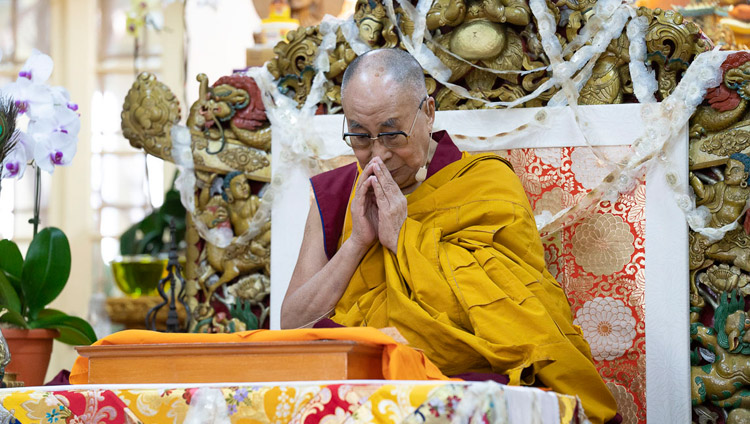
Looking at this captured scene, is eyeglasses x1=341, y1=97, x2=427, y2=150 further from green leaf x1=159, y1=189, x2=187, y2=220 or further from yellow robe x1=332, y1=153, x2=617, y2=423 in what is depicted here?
green leaf x1=159, y1=189, x2=187, y2=220

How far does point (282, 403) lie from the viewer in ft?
4.39

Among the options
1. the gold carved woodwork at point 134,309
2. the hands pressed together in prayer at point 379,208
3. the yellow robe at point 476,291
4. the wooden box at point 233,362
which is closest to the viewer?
the wooden box at point 233,362

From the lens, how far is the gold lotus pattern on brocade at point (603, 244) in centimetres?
250

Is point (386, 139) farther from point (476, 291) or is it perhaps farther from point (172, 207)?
point (172, 207)

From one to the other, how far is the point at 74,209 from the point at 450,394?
463 centimetres

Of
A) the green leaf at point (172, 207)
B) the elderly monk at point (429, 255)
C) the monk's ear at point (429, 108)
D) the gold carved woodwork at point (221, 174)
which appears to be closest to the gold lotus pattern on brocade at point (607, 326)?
the elderly monk at point (429, 255)

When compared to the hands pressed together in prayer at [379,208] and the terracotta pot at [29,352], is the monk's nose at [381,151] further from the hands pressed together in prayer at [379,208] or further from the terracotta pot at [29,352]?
the terracotta pot at [29,352]

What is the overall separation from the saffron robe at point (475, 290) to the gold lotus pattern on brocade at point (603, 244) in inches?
14.5

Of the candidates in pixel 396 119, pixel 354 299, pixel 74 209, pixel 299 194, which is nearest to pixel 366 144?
pixel 396 119

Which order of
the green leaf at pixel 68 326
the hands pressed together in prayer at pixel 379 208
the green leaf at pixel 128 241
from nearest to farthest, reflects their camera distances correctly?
the hands pressed together in prayer at pixel 379 208, the green leaf at pixel 68 326, the green leaf at pixel 128 241

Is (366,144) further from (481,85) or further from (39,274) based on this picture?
(39,274)

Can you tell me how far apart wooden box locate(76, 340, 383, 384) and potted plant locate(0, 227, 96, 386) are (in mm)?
1132

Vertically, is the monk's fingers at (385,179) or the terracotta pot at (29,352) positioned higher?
the monk's fingers at (385,179)

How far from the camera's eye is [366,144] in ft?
7.15
